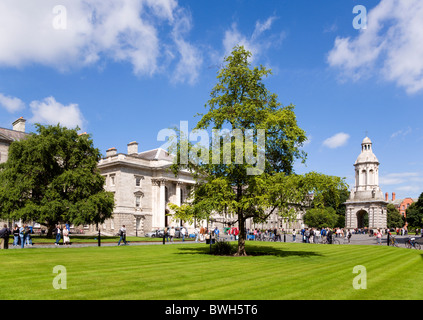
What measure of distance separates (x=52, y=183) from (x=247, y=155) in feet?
89.6

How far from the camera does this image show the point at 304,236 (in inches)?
1761

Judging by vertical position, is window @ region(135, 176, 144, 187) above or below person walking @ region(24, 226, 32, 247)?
above

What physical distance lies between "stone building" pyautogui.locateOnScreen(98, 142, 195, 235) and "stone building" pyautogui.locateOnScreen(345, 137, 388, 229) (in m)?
42.6

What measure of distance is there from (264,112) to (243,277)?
12.6 metres

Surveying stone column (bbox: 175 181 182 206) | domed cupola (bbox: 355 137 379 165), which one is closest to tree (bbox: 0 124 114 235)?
stone column (bbox: 175 181 182 206)

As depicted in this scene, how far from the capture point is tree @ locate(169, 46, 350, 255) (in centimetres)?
2194

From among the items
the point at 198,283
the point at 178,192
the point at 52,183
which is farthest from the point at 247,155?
the point at 178,192

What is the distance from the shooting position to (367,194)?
87.3m

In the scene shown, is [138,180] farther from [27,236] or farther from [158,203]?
[27,236]

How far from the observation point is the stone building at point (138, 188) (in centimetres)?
6041

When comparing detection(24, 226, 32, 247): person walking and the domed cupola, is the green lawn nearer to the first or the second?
Answer: detection(24, 226, 32, 247): person walking

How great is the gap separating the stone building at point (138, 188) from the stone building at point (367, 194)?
42589 millimetres

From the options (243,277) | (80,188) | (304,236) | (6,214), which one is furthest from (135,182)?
(243,277)
